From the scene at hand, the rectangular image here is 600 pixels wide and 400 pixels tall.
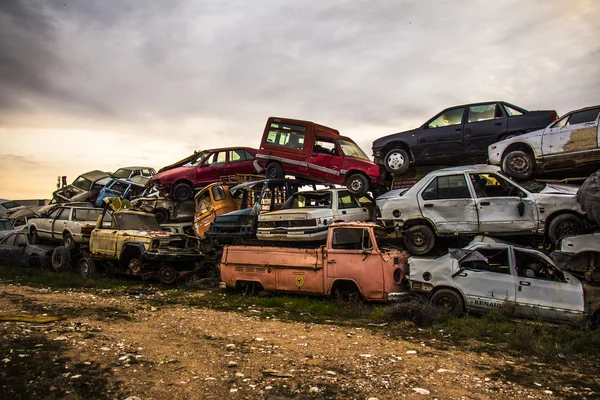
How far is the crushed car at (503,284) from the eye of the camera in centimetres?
656

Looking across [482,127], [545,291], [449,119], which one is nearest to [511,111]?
[482,127]

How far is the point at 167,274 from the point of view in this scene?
1088 centimetres

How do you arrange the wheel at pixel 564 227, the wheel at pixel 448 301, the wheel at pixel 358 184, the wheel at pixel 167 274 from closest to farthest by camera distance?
the wheel at pixel 448 301 < the wheel at pixel 564 227 < the wheel at pixel 167 274 < the wheel at pixel 358 184

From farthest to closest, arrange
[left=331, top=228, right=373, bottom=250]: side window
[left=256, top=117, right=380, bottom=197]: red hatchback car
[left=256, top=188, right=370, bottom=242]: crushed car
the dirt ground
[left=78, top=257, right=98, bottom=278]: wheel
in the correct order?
[left=78, top=257, right=98, bottom=278]: wheel < [left=256, top=117, right=380, bottom=197]: red hatchback car < [left=256, top=188, right=370, bottom=242]: crushed car < [left=331, top=228, right=373, bottom=250]: side window < the dirt ground

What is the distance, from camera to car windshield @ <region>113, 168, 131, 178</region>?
61.7 feet

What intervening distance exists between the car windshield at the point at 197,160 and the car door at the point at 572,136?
33.5 ft

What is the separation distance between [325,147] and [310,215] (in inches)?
123

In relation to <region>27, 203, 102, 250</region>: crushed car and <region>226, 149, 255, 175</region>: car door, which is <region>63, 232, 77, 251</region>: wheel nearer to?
<region>27, 203, 102, 250</region>: crushed car

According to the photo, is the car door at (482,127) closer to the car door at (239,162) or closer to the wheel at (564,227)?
the wheel at (564,227)

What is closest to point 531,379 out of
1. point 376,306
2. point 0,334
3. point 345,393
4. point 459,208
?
point 345,393

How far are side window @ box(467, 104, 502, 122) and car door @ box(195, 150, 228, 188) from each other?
7.82 metres

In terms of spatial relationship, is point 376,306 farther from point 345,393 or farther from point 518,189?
point 345,393

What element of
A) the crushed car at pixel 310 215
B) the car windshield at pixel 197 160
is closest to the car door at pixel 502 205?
the crushed car at pixel 310 215

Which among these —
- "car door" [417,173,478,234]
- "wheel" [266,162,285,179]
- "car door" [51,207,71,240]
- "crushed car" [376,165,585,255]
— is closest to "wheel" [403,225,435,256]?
"crushed car" [376,165,585,255]
